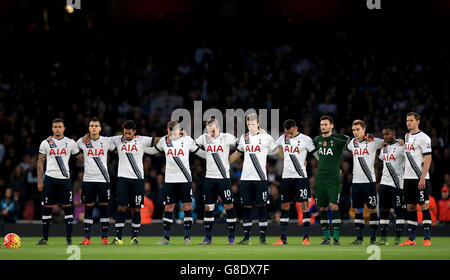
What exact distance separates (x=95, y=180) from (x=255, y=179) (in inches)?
144

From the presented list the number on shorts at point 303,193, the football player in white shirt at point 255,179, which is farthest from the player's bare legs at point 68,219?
the number on shorts at point 303,193

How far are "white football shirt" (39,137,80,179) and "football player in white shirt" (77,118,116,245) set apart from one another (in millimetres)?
448

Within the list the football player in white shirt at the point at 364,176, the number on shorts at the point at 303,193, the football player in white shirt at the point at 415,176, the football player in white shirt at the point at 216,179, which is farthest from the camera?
the football player in white shirt at the point at 216,179

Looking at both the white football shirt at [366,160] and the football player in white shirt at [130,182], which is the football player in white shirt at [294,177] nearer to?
the white football shirt at [366,160]

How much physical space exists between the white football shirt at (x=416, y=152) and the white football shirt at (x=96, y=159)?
672cm

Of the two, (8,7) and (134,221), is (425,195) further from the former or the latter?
(8,7)

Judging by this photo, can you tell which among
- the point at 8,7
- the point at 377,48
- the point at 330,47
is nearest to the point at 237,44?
the point at 330,47

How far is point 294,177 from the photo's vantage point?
1681 centimetres

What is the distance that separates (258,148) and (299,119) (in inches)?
363

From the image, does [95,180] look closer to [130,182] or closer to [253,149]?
[130,182]

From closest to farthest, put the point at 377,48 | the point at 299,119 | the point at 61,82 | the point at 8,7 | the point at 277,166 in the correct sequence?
the point at 277,166
the point at 299,119
the point at 61,82
the point at 377,48
the point at 8,7

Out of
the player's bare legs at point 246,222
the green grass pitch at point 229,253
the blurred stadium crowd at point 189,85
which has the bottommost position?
the green grass pitch at point 229,253

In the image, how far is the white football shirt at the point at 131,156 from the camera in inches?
668

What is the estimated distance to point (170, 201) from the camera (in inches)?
665
